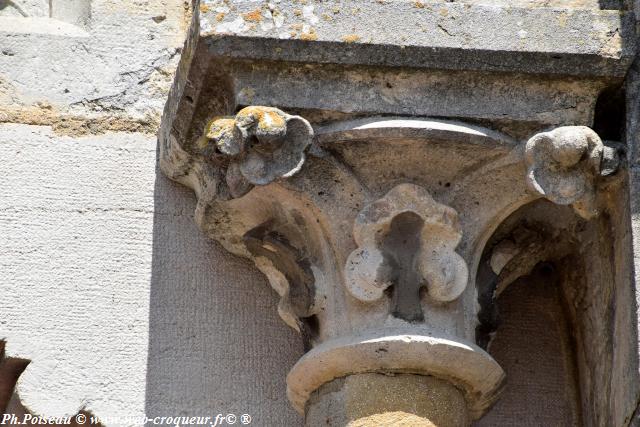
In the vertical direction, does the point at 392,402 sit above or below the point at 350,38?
below

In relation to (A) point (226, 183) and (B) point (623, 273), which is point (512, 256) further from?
(A) point (226, 183)

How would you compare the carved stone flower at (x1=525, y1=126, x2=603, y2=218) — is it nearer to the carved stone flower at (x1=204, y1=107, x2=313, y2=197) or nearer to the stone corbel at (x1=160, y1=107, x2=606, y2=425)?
the stone corbel at (x1=160, y1=107, x2=606, y2=425)

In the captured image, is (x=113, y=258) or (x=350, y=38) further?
(x=113, y=258)

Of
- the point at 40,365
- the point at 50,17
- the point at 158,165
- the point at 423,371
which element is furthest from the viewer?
the point at 50,17

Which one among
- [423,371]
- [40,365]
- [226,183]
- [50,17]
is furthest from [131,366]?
[50,17]

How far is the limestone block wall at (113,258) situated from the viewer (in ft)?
11.7

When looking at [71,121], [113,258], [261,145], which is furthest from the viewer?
[71,121]

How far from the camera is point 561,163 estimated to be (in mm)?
3291

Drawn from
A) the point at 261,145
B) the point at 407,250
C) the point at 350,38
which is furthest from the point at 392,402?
the point at 350,38

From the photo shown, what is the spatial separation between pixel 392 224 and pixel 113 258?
705mm

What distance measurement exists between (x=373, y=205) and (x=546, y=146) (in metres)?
0.37

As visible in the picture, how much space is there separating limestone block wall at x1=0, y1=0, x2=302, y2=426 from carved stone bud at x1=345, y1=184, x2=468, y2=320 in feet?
1.45

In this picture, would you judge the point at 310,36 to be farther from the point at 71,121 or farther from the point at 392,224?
the point at 71,121

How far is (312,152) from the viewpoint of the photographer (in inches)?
131
